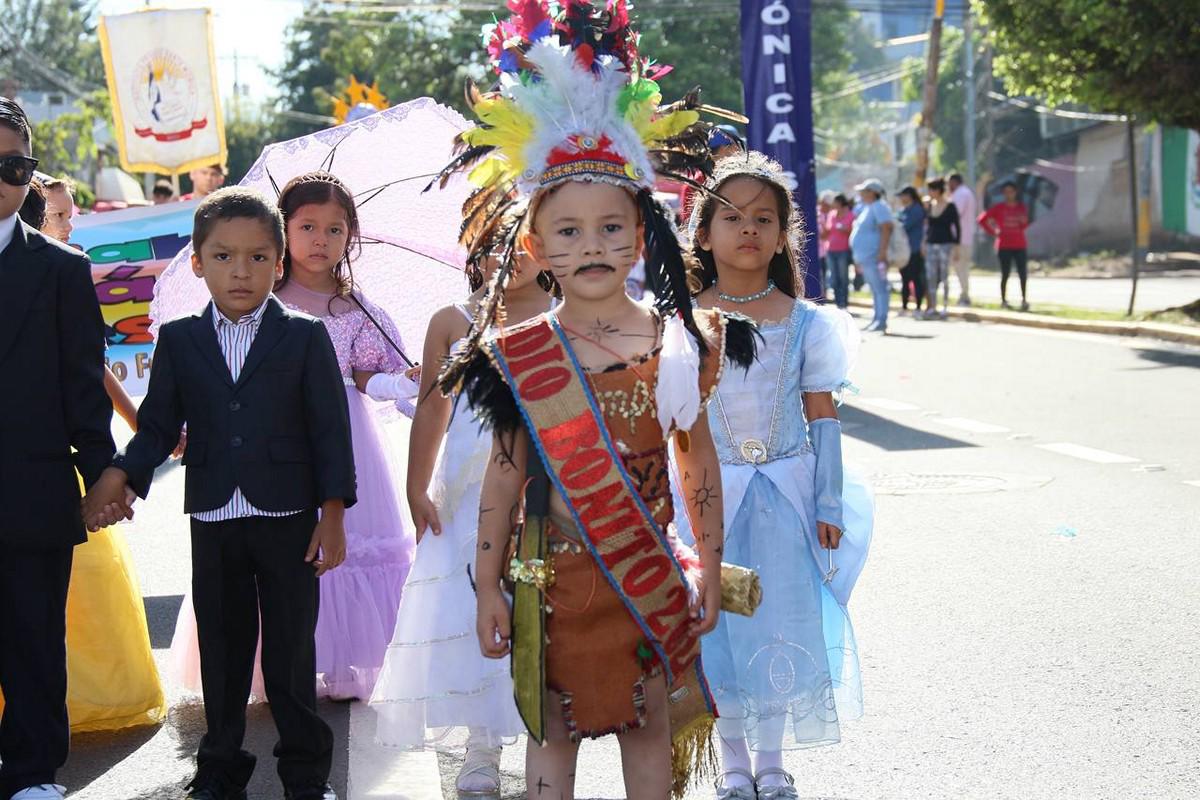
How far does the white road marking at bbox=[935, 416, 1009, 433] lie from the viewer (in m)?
11.9

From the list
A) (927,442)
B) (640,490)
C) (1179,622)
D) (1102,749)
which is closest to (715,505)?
(640,490)

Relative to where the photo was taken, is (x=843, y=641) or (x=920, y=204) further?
(x=920, y=204)

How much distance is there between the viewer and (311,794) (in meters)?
4.53

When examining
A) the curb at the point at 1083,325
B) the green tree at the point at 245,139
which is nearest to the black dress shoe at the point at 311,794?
the curb at the point at 1083,325

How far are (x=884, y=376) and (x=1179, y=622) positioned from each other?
9.58 m

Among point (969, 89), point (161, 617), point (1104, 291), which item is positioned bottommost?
point (1104, 291)

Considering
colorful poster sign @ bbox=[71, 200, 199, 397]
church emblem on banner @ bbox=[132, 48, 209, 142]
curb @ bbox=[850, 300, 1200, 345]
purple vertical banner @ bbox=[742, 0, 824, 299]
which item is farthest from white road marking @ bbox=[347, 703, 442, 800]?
curb @ bbox=[850, 300, 1200, 345]

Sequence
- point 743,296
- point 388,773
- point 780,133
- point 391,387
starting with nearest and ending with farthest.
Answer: point 743,296, point 388,773, point 391,387, point 780,133

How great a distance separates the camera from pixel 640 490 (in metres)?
3.53

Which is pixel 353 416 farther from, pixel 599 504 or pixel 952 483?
pixel 952 483

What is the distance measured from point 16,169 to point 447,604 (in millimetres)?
1640

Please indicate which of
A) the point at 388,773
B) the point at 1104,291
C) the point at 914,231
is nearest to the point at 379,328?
the point at 388,773

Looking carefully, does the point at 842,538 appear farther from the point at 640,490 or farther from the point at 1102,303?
the point at 1102,303

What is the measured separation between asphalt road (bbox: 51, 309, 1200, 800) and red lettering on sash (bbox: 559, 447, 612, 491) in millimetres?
1569
